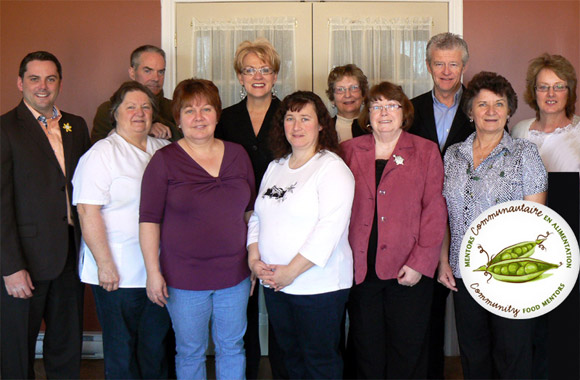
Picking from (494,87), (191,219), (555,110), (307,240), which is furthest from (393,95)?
(191,219)

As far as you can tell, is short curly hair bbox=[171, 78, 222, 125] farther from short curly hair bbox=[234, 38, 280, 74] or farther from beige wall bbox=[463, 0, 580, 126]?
beige wall bbox=[463, 0, 580, 126]

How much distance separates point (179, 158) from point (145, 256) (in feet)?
1.51

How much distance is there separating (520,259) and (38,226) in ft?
7.29

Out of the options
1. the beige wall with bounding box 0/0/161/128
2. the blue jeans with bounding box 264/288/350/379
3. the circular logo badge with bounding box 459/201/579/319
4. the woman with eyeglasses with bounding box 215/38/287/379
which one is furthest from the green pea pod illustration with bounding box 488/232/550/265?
the beige wall with bounding box 0/0/161/128

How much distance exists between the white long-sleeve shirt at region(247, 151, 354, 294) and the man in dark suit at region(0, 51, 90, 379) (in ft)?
3.44

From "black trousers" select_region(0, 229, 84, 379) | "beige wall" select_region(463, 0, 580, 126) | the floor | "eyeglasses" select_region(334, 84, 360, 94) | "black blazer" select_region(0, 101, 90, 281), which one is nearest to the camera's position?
"black blazer" select_region(0, 101, 90, 281)

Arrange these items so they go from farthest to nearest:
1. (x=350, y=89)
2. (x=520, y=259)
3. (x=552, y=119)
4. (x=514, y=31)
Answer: (x=514, y=31) < (x=350, y=89) < (x=552, y=119) < (x=520, y=259)

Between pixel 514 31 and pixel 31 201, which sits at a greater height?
pixel 514 31

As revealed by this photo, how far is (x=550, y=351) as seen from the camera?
101 inches

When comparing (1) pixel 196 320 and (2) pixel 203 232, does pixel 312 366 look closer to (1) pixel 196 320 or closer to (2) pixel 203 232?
(1) pixel 196 320

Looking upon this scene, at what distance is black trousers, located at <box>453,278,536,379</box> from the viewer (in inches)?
96.3

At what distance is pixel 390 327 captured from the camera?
2631 mm

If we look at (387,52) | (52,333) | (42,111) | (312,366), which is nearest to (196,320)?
(312,366)

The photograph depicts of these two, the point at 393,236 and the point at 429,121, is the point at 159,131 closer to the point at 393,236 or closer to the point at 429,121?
the point at 393,236
